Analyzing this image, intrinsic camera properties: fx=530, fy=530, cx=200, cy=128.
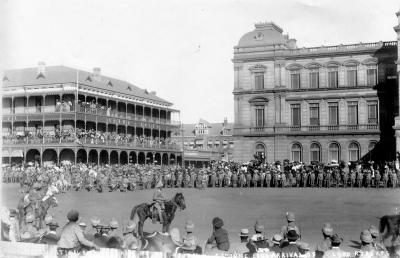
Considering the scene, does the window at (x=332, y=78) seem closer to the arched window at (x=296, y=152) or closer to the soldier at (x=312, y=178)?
the arched window at (x=296, y=152)

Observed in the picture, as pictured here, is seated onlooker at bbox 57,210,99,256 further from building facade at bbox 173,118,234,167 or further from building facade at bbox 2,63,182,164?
building facade at bbox 173,118,234,167

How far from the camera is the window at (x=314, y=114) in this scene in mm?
43469

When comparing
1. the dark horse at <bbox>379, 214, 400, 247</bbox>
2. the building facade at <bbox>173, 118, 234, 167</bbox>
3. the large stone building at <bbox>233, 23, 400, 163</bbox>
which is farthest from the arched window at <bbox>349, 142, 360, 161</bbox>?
the dark horse at <bbox>379, 214, 400, 247</bbox>

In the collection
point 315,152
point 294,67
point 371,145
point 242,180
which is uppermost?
point 294,67

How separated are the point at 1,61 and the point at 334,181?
870 inches

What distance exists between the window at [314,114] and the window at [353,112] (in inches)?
98.6

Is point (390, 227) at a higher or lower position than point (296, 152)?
lower

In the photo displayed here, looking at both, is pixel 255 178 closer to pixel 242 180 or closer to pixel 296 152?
pixel 242 180

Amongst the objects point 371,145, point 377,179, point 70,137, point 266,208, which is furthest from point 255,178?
point 70,137

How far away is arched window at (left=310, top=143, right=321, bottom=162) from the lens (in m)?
43.1

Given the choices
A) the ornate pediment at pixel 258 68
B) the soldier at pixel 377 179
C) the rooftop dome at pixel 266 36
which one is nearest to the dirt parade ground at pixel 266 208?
the soldier at pixel 377 179

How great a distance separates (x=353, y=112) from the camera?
139ft

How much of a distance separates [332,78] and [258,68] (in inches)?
242

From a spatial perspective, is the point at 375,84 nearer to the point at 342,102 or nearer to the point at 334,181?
the point at 342,102
